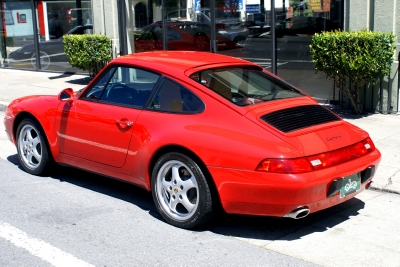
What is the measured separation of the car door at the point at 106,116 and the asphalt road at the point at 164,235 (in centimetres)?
55

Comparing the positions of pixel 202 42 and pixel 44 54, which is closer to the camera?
pixel 202 42

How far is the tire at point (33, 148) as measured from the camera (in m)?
6.71

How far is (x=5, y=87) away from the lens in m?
14.5

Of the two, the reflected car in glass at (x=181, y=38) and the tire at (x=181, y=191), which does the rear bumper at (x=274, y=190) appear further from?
the reflected car in glass at (x=181, y=38)

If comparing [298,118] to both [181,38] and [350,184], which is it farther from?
[181,38]

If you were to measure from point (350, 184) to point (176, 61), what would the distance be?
211cm

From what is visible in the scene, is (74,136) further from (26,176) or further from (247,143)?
(247,143)

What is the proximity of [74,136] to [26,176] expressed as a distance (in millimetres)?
1221

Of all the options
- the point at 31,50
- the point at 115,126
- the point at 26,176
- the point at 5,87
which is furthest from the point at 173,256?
the point at 31,50

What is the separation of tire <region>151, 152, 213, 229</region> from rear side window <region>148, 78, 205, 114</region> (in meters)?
0.47

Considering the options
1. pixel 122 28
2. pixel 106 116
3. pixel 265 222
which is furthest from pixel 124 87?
pixel 122 28

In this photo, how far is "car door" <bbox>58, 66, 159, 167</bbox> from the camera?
5.73 m

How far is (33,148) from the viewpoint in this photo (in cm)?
689

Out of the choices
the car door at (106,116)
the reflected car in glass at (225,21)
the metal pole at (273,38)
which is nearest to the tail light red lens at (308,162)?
the car door at (106,116)
